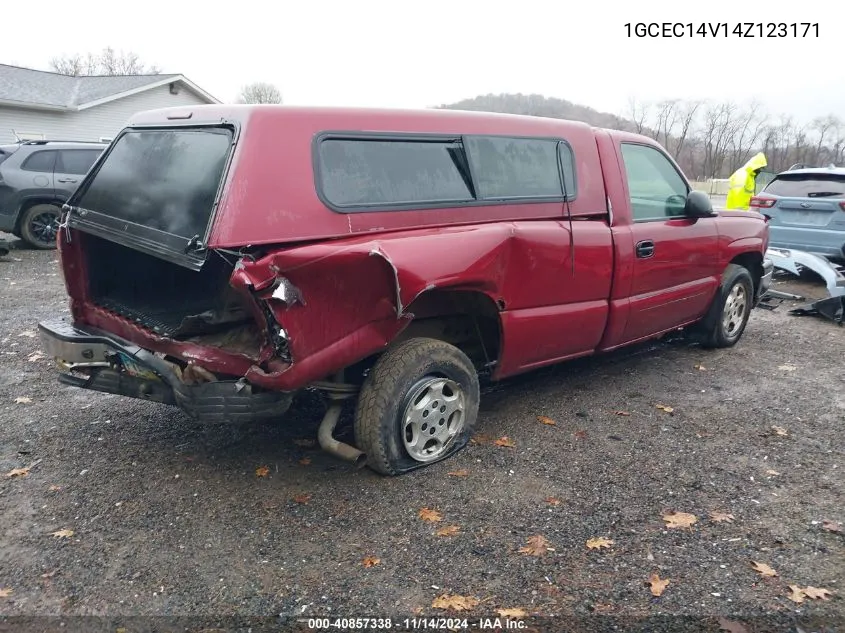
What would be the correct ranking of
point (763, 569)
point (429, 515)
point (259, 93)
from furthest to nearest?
point (259, 93) < point (429, 515) < point (763, 569)

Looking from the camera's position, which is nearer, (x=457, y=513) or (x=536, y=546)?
(x=536, y=546)

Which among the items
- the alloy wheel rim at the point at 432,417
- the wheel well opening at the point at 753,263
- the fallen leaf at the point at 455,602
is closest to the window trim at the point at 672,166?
the wheel well opening at the point at 753,263

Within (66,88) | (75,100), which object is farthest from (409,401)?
(66,88)

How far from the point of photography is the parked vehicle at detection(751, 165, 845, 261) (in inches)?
365

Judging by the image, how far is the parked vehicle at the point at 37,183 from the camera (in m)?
11.7

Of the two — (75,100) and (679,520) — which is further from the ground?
(75,100)

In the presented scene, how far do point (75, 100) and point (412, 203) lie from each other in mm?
23306

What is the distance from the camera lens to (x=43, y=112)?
22.5 metres

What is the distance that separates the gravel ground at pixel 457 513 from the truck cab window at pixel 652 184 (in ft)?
4.52

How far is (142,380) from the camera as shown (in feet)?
12.2

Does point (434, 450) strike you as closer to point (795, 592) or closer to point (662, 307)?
point (795, 592)

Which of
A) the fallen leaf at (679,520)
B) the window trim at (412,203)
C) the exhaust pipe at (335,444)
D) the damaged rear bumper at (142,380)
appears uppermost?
the window trim at (412,203)

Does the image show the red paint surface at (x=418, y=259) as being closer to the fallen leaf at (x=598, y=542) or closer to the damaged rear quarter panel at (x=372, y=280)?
the damaged rear quarter panel at (x=372, y=280)

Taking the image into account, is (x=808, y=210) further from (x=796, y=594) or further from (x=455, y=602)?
(x=455, y=602)
